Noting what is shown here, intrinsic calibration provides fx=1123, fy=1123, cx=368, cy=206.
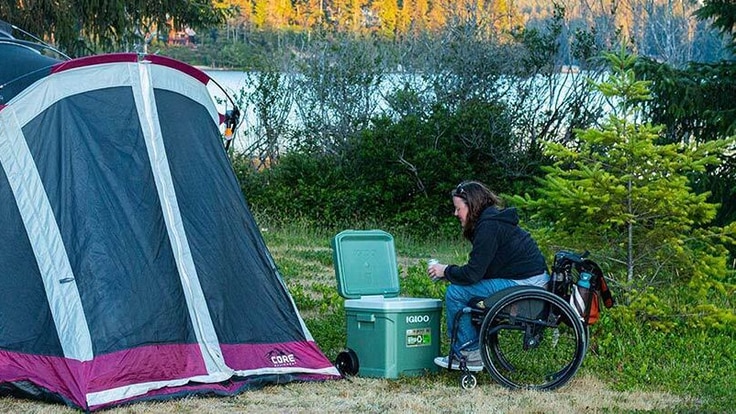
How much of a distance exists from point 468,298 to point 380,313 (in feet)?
1.84

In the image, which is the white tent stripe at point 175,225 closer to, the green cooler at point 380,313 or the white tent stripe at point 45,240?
the white tent stripe at point 45,240

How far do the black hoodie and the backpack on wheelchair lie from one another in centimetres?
16

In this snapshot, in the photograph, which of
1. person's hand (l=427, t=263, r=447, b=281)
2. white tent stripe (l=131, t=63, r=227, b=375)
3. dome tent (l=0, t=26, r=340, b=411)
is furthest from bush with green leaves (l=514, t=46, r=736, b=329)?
white tent stripe (l=131, t=63, r=227, b=375)

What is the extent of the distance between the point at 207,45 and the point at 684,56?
32.9 ft

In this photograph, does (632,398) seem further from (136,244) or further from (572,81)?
(572,81)

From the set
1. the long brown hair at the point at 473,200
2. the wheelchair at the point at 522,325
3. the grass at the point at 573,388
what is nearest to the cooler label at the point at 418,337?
the grass at the point at 573,388

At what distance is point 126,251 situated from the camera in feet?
21.0

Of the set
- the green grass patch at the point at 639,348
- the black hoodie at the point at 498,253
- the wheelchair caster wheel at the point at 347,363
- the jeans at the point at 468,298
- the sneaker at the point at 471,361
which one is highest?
the black hoodie at the point at 498,253

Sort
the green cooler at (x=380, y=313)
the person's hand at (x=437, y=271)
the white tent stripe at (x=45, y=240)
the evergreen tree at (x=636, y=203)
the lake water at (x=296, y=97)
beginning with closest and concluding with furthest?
1. the white tent stripe at (x=45, y=240)
2. the person's hand at (x=437, y=271)
3. the green cooler at (x=380, y=313)
4. the evergreen tree at (x=636, y=203)
5. the lake water at (x=296, y=97)

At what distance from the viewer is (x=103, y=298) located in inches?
245

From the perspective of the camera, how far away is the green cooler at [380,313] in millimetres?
6996

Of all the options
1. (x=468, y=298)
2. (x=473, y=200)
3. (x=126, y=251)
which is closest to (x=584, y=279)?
(x=468, y=298)

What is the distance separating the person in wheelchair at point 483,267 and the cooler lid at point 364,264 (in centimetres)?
54

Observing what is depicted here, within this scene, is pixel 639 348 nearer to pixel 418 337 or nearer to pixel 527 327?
pixel 527 327
